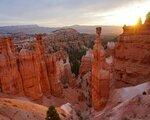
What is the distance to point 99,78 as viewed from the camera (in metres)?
43.2

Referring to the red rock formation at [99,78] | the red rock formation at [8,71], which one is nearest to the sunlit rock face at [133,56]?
Answer: the red rock formation at [99,78]

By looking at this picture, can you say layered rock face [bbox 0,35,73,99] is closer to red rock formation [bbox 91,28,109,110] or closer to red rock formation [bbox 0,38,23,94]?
red rock formation [bbox 0,38,23,94]

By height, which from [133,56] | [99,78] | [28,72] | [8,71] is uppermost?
[133,56]

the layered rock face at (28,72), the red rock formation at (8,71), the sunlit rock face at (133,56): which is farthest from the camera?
the layered rock face at (28,72)

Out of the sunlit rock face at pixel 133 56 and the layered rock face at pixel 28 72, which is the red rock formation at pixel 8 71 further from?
the sunlit rock face at pixel 133 56

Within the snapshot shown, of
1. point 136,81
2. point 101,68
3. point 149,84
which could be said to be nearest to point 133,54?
point 136,81

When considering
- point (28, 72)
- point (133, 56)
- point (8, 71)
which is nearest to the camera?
point (133, 56)

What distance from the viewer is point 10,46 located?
5194cm

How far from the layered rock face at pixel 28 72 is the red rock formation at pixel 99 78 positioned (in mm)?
13301

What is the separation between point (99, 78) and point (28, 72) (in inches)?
579

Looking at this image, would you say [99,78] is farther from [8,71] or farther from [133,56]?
[8,71]

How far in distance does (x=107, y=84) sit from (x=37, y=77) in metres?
15.1

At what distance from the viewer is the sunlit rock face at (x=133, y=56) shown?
4706 cm

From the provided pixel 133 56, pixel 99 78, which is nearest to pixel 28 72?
pixel 99 78
